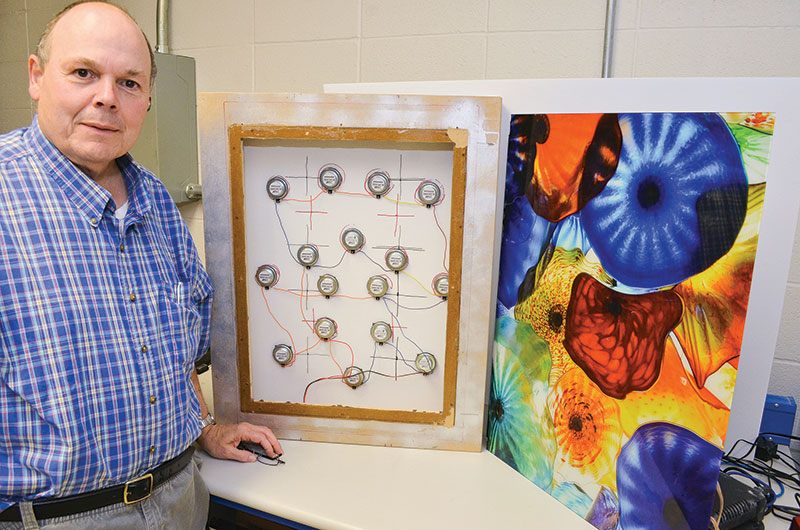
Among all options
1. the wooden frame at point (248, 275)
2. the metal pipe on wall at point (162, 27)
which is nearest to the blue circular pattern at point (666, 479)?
the wooden frame at point (248, 275)

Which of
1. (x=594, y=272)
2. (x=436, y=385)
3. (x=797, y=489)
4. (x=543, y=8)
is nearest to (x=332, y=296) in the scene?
(x=436, y=385)

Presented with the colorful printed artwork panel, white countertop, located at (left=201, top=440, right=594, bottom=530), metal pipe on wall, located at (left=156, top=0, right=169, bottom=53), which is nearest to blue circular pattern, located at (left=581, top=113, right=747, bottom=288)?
the colorful printed artwork panel

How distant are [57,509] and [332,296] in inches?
20.3

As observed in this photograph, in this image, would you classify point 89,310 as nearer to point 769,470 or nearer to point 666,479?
point 666,479

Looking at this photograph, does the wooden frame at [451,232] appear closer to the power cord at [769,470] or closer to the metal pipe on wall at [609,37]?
the power cord at [769,470]

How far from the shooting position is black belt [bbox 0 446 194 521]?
0.72 meters

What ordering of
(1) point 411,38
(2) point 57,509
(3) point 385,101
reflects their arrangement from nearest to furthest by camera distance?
1. (2) point 57,509
2. (3) point 385,101
3. (1) point 411,38

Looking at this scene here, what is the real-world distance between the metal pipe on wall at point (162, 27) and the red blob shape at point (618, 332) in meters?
1.80

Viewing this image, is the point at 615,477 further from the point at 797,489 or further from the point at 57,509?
the point at 57,509

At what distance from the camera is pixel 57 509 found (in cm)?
73

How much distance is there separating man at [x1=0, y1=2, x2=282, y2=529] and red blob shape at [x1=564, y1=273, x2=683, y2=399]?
2.04ft

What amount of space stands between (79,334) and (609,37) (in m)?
1.44

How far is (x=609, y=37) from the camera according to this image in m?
1.50

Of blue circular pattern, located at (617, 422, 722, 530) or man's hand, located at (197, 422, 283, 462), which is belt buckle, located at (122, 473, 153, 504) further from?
blue circular pattern, located at (617, 422, 722, 530)
